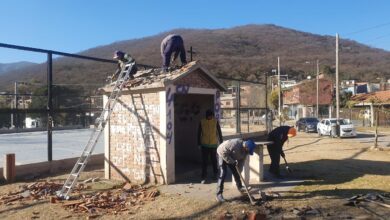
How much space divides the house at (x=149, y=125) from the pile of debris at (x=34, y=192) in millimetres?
1393

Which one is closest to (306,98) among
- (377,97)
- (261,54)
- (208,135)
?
(377,97)

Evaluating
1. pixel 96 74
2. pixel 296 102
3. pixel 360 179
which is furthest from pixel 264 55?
pixel 360 179

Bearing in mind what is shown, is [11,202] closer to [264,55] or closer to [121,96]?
[121,96]

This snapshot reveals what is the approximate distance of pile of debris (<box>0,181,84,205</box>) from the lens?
8.76m

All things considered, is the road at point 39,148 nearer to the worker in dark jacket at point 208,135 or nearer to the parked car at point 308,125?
the worker in dark jacket at point 208,135

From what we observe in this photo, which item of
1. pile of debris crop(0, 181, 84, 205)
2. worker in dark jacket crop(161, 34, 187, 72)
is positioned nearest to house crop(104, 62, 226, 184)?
worker in dark jacket crop(161, 34, 187, 72)

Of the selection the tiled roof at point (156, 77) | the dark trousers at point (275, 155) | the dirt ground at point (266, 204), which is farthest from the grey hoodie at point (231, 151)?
the dark trousers at point (275, 155)

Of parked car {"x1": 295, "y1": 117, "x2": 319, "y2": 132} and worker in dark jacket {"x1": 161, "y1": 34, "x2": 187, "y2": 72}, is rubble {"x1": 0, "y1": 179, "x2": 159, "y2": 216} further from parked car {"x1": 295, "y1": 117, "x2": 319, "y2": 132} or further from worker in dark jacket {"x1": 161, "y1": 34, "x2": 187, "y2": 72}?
parked car {"x1": 295, "y1": 117, "x2": 319, "y2": 132}

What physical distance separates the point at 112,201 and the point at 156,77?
3.69 meters

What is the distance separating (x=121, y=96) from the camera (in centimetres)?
1112

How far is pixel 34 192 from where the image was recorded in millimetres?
9281

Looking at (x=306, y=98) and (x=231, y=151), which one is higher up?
(x=306, y=98)

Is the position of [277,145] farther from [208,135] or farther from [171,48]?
[171,48]

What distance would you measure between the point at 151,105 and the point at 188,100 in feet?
9.98
